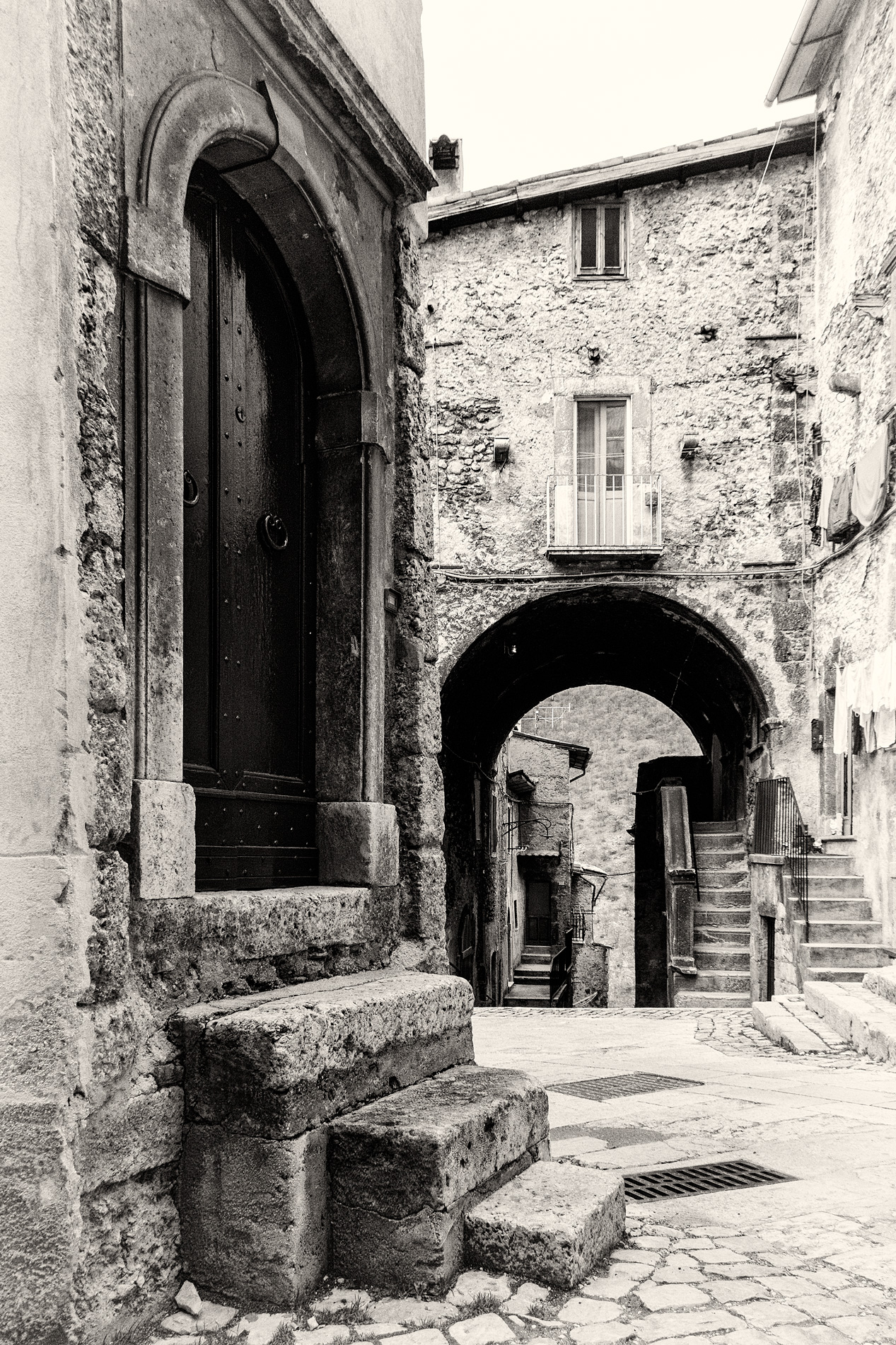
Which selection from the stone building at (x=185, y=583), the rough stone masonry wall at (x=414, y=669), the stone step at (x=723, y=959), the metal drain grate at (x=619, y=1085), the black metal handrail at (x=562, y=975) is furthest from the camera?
the black metal handrail at (x=562, y=975)

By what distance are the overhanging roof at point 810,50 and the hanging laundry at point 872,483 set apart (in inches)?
204

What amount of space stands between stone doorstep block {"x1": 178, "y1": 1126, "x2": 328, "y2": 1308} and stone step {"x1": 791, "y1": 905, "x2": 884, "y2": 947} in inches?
360

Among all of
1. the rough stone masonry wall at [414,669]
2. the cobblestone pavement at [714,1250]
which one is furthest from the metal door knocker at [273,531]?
the cobblestone pavement at [714,1250]

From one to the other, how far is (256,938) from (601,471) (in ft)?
41.6

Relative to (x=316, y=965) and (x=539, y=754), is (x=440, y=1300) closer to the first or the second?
(x=316, y=965)

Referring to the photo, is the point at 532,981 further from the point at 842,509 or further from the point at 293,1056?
the point at 293,1056

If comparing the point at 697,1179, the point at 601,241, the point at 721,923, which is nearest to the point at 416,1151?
the point at 697,1179

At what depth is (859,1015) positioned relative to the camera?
7.56m

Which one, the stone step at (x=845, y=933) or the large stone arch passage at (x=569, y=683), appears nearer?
the stone step at (x=845, y=933)

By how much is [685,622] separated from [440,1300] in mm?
13004

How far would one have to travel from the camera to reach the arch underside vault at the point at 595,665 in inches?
594

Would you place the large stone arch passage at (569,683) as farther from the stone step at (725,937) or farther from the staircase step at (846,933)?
the staircase step at (846,933)

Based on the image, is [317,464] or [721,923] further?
[721,923]

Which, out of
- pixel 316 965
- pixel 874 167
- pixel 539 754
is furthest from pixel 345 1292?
pixel 539 754
